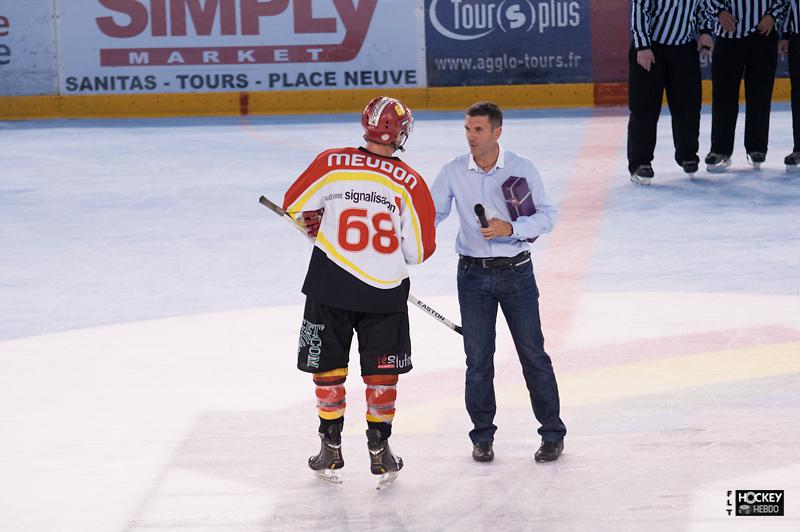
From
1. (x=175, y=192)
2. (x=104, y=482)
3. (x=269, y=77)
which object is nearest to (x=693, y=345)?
(x=104, y=482)

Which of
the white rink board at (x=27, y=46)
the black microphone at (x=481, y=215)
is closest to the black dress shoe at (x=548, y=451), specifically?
the black microphone at (x=481, y=215)

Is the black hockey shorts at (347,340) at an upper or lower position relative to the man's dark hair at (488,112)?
lower

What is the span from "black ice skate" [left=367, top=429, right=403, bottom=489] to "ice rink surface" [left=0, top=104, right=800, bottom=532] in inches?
2.0

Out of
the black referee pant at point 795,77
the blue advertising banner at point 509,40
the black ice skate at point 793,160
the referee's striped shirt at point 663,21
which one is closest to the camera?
the referee's striped shirt at point 663,21

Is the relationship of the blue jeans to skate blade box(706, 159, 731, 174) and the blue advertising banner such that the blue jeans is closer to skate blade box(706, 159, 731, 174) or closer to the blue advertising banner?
skate blade box(706, 159, 731, 174)

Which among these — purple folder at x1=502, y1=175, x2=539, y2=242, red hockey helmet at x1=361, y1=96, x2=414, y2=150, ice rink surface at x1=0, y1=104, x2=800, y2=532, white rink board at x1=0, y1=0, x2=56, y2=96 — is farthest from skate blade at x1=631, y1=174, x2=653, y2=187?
white rink board at x1=0, y1=0, x2=56, y2=96

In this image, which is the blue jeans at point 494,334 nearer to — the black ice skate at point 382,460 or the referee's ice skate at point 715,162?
the black ice skate at point 382,460

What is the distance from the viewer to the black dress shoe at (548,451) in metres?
5.32

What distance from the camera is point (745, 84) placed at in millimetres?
12719

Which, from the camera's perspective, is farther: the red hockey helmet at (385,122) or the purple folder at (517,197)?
the purple folder at (517,197)

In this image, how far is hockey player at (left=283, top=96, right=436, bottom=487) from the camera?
199 inches

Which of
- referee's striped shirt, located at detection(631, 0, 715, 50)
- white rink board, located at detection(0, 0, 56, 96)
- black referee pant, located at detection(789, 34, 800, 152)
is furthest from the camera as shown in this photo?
white rink board, located at detection(0, 0, 56, 96)

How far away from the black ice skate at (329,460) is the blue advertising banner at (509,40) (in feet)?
45.8

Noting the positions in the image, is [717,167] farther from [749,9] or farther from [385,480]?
[385,480]
